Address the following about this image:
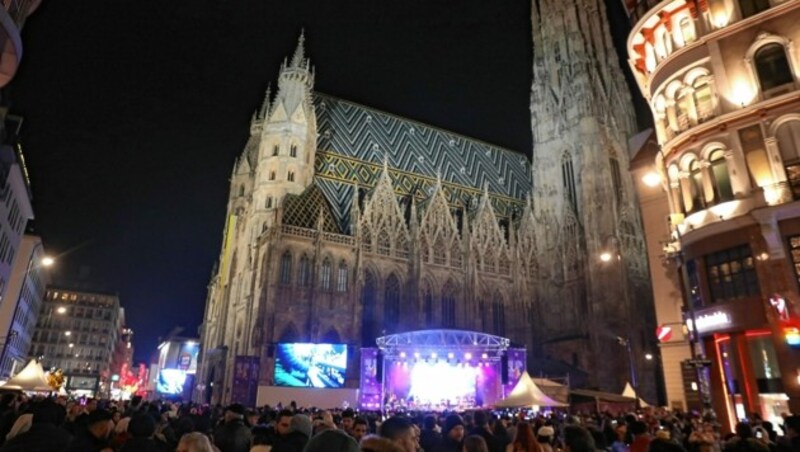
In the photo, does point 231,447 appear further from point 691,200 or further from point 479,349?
point 479,349

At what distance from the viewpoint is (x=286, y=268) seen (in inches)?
1638

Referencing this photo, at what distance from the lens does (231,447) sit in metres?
6.51

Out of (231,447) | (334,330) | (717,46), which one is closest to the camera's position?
(231,447)

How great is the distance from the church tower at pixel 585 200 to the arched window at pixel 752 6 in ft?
105

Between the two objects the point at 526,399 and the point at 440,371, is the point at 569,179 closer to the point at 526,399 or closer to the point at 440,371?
the point at 440,371

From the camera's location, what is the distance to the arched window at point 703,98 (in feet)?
64.6

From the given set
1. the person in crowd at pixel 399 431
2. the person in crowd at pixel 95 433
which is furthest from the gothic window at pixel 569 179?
the person in crowd at pixel 95 433

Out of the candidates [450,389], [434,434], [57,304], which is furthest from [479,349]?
[57,304]

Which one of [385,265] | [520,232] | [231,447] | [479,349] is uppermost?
[520,232]

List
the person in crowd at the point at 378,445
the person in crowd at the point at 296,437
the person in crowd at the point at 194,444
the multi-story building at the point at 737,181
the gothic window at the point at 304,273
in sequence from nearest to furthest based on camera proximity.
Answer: the person in crowd at the point at 378,445
the person in crowd at the point at 194,444
the person in crowd at the point at 296,437
the multi-story building at the point at 737,181
the gothic window at the point at 304,273

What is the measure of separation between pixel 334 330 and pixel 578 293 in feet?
87.1

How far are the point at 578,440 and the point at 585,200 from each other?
51.2 meters

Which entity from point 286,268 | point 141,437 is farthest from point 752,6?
point 286,268

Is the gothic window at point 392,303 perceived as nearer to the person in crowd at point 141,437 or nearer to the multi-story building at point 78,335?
the person in crowd at point 141,437
